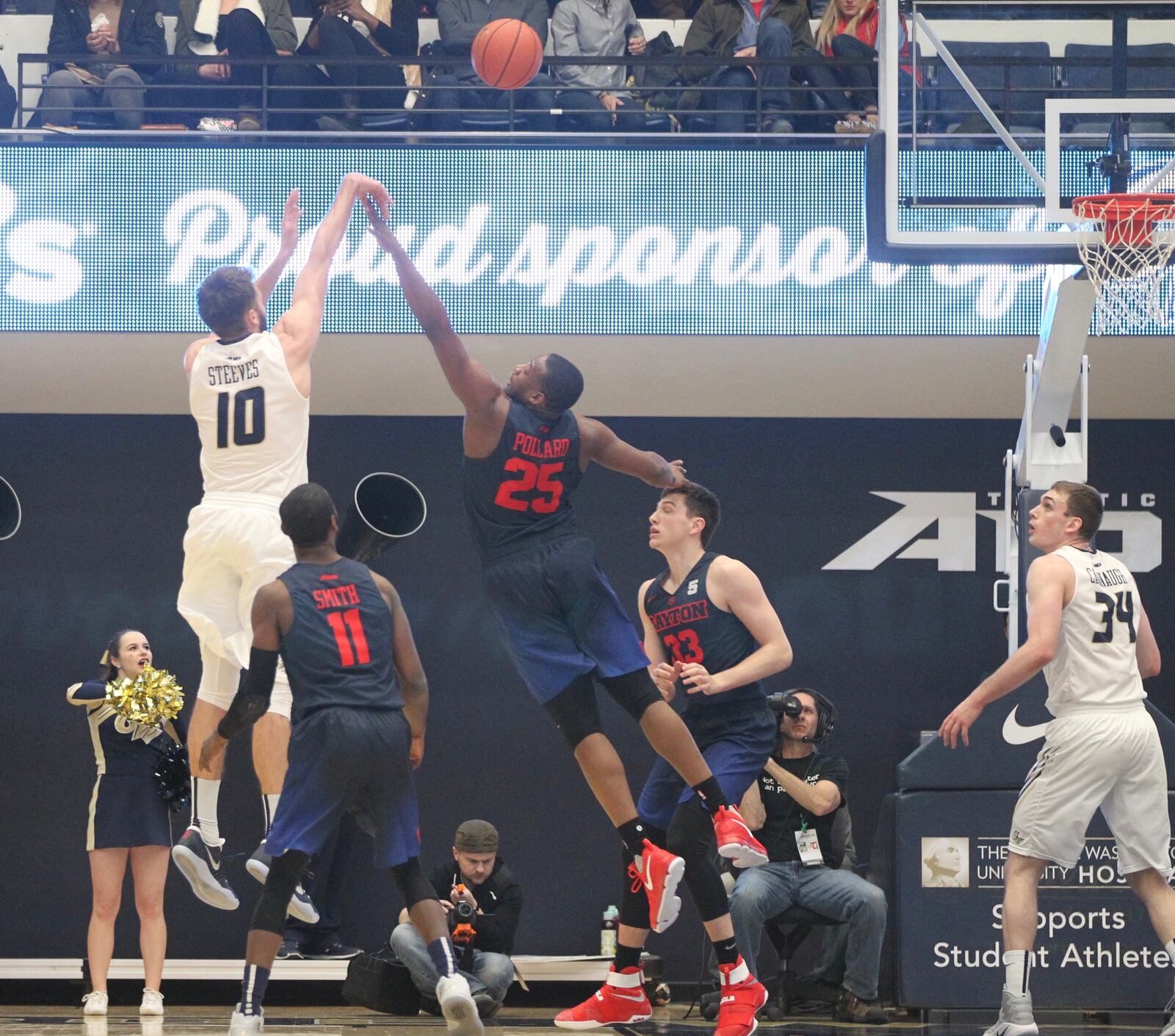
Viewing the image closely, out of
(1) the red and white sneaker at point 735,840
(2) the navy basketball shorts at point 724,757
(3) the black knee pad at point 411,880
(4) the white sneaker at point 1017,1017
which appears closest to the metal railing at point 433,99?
(2) the navy basketball shorts at point 724,757

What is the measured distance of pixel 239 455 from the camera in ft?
21.3

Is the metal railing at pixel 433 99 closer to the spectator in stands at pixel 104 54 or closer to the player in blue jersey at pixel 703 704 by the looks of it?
the spectator in stands at pixel 104 54

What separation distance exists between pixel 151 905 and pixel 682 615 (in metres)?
3.58

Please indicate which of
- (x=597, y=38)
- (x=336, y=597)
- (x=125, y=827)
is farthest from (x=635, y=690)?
(x=597, y=38)

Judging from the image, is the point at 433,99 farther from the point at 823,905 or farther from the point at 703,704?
the point at 823,905

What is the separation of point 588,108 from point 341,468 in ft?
9.30

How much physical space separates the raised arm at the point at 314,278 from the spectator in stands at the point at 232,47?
344 centimetres

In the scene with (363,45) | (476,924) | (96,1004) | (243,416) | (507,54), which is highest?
(363,45)

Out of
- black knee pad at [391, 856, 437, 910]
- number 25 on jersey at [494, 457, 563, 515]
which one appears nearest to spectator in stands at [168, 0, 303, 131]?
number 25 on jersey at [494, 457, 563, 515]

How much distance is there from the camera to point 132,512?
10.9 metres

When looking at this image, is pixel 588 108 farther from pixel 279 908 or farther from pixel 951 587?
pixel 279 908

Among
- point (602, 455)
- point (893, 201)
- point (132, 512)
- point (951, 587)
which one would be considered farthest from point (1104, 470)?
point (132, 512)

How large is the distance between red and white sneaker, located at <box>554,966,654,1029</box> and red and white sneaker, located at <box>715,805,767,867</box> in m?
0.71

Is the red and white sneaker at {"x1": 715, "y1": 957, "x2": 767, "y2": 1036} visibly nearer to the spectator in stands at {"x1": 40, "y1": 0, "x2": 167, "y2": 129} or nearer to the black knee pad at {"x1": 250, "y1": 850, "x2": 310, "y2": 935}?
the black knee pad at {"x1": 250, "y1": 850, "x2": 310, "y2": 935}
